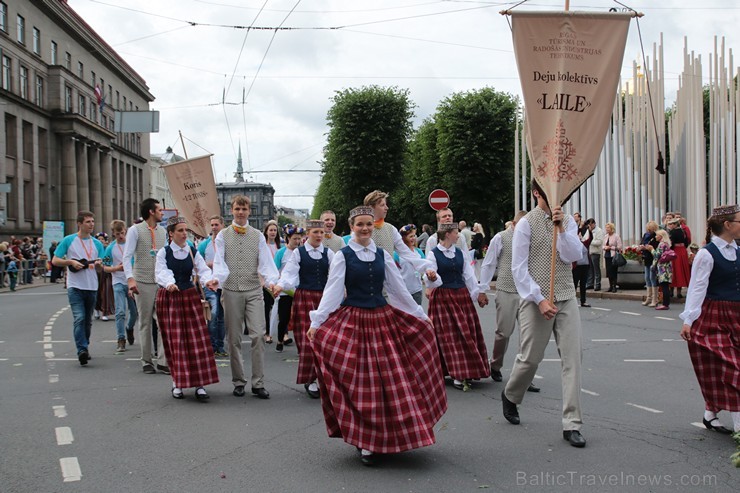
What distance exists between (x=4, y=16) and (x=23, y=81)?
4469mm

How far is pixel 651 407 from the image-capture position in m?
6.96

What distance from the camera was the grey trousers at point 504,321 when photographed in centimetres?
846

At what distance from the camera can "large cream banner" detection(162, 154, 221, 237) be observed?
11328mm

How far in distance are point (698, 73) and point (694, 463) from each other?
1883 centimetres

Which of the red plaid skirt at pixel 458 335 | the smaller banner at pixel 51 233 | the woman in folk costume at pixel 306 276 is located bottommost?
the red plaid skirt at pixel 458 335

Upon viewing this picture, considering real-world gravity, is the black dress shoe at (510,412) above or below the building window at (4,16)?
below

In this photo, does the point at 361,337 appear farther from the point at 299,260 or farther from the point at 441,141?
the point at 441,141

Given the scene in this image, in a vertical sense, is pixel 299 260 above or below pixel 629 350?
above

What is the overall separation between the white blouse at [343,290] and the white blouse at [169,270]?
272 centimetres

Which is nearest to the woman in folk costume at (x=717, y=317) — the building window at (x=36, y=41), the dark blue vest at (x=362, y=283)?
the dark blue vest at (x=362, y=283)

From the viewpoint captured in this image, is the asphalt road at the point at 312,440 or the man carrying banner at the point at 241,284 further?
the man carrying banner at the point at 241,284

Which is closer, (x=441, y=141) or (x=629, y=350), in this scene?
(x=629, y=350)

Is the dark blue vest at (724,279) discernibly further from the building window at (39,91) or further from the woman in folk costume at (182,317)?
the building window at (39,91)

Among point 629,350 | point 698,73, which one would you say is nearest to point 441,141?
point 698,73
